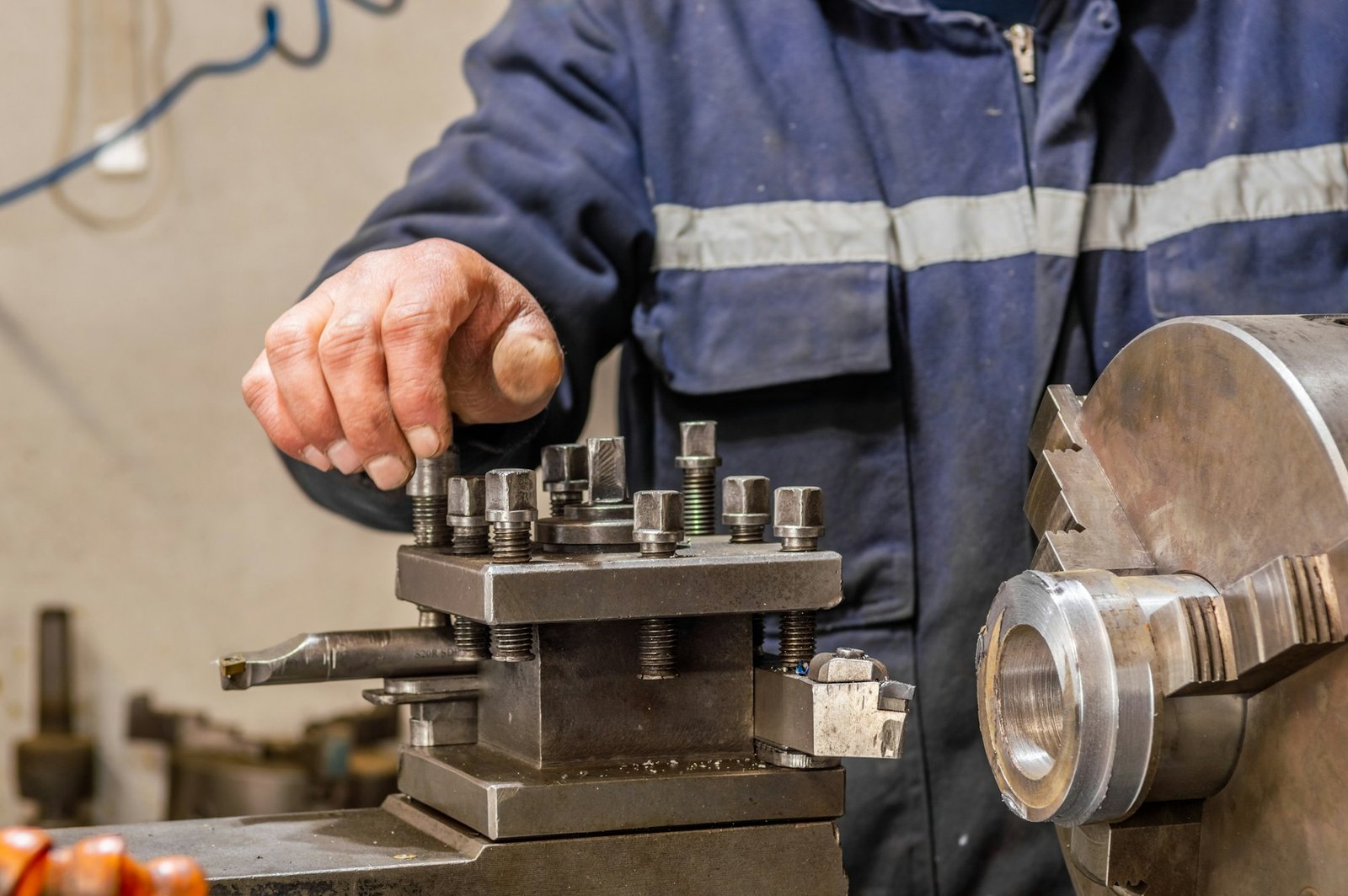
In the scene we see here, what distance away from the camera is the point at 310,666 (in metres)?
0.76

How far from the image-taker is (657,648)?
2.33ft

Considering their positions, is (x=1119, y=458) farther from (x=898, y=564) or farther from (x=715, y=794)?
(x=898, y=564)

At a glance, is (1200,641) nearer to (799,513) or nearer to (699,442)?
(799,513)

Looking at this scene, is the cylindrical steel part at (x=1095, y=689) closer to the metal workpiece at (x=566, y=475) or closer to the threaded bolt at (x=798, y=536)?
the threaded bolt at (x=798, y=536)

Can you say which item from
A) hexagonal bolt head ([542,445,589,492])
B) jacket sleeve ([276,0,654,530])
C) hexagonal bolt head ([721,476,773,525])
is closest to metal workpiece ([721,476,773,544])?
hexagonal bolt head ([721,476,773,525])

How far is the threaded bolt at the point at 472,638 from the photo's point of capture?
30.0 inches

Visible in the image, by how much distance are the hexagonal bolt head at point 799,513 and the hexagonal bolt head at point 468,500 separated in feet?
0.54

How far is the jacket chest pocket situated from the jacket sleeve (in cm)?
7

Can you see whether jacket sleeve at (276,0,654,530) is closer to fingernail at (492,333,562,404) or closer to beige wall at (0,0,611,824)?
fingernail at (492,333,562,404)

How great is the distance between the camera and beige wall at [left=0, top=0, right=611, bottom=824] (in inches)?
79.8

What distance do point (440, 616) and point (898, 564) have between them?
0.52m

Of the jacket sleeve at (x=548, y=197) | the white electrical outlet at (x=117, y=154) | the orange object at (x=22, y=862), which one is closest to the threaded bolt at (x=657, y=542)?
the orange object at (x=22, y=862)

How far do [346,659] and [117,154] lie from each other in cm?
154

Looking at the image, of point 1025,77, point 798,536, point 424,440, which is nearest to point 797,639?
point 798,536
